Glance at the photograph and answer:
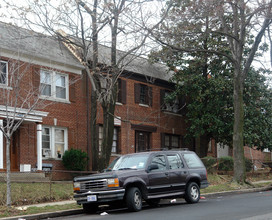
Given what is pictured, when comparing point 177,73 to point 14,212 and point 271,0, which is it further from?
point 14,212

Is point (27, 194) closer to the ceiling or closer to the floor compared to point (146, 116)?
closer to the floor

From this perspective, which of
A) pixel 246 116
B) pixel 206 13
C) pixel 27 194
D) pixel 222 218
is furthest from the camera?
pixel 246 116

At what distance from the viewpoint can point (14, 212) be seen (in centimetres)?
1280

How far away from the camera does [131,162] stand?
1397 cm

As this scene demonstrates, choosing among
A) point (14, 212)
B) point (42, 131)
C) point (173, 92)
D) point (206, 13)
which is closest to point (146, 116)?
point (173, 92)

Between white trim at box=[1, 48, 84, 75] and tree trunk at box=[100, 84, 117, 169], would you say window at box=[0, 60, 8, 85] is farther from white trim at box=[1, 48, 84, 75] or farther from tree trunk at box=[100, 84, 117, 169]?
tree trunk at box=[100, 84, 117, 169]

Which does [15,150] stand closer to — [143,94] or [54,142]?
[54,142]

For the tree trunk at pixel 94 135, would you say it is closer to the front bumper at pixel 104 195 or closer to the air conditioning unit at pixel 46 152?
the air conditioning unit at pixel 46 152

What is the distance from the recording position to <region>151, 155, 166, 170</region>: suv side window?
14070 millimetres

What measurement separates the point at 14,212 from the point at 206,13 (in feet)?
36.4

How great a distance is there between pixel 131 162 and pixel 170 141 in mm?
17779

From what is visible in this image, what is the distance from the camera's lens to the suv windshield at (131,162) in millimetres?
13719

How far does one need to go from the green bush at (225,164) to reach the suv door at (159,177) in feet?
44.5

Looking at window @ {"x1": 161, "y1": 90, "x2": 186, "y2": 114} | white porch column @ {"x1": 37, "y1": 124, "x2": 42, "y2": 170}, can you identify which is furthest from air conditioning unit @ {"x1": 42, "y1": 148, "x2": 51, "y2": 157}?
window @ {"x1": 161, "y1": 90, "x2": 186, "y2": 114}
